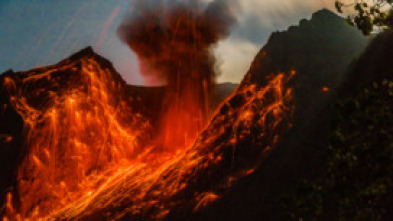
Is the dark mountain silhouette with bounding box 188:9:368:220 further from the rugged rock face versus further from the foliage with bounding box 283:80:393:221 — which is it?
the foliage with bounding box 283:80:393:221

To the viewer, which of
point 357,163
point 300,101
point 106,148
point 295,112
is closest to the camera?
point 357,163

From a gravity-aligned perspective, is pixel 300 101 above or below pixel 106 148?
above

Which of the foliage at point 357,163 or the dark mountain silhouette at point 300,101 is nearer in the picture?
the foliage at point 357,163

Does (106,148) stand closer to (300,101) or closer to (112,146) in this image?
(112,146)

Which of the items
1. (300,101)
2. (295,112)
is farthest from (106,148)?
(300,101)

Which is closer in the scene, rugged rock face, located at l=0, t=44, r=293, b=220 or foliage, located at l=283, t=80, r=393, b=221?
foliage, located at l=283, t=80, r=393, b=221

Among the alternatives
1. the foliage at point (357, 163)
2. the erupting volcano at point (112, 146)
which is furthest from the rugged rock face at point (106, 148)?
the foliage at point (357, 163)

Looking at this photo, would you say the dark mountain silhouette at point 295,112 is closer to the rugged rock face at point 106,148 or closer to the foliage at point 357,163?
the rugged rock face at point 106,148

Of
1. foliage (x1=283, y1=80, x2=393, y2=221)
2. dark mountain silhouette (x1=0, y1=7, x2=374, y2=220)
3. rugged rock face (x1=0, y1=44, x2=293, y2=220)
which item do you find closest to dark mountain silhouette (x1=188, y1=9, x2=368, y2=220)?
dark mountain silhouette (x1=0, y1=7, x2=374, y2=220)

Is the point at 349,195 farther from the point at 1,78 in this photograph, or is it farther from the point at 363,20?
the point at 1,78

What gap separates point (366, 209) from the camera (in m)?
5.11

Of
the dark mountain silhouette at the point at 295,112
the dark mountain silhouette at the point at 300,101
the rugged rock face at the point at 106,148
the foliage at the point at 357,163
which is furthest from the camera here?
the rugged rock face at the point at 106,148

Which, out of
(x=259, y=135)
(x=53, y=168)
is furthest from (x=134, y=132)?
(x=259, y=135)

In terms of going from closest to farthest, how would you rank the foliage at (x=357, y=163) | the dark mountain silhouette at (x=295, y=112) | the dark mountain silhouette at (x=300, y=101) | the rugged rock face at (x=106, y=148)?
the foliage at (x=357, y=163) < the dark mountain silhouette at (x=300, y=101) < the dark mountain silhouette at (x=295, y=112) < the rugged rock face at (x=106, y=148)
